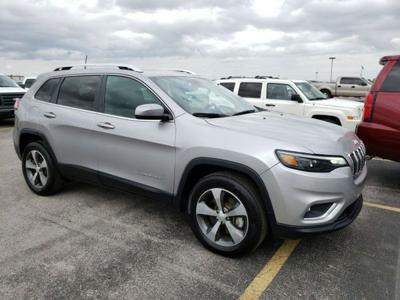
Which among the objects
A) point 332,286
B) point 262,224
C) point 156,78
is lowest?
point 332,286

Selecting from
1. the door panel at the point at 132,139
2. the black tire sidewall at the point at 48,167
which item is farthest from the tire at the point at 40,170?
the door panel at the point at 132,139

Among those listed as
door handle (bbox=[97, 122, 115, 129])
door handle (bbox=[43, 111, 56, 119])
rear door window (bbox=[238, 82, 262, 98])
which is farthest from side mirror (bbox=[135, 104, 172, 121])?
rear door window (bbox=[238, 82, 262, 98])

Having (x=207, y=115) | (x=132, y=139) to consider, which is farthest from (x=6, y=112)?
(x=207, y=115)

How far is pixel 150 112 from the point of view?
11.1ft

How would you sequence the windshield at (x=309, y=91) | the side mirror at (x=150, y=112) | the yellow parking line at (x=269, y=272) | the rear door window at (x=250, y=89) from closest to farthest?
the yellow parking line at (x=269, y=272)
the side mirror at (x=150, y=112)
the windshield at (x=309, y=91)
the rear door window at (x=250, y=89)

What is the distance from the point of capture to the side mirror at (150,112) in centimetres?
338

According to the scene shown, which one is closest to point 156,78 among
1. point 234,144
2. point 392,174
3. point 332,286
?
point 234,144

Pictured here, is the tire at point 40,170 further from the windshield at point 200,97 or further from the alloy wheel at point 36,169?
the windshield at point 200,97

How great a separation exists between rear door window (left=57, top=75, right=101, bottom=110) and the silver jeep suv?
0.05 feet

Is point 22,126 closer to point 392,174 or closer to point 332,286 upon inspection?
point 332,286

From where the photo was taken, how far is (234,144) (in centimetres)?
310

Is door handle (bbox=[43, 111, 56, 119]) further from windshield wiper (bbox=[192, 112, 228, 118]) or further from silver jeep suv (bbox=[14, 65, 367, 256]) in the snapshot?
windshield wiper (bbox=[192, 112, 228, 118])

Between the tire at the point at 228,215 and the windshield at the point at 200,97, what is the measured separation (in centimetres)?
75

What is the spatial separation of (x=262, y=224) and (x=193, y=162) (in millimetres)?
806
